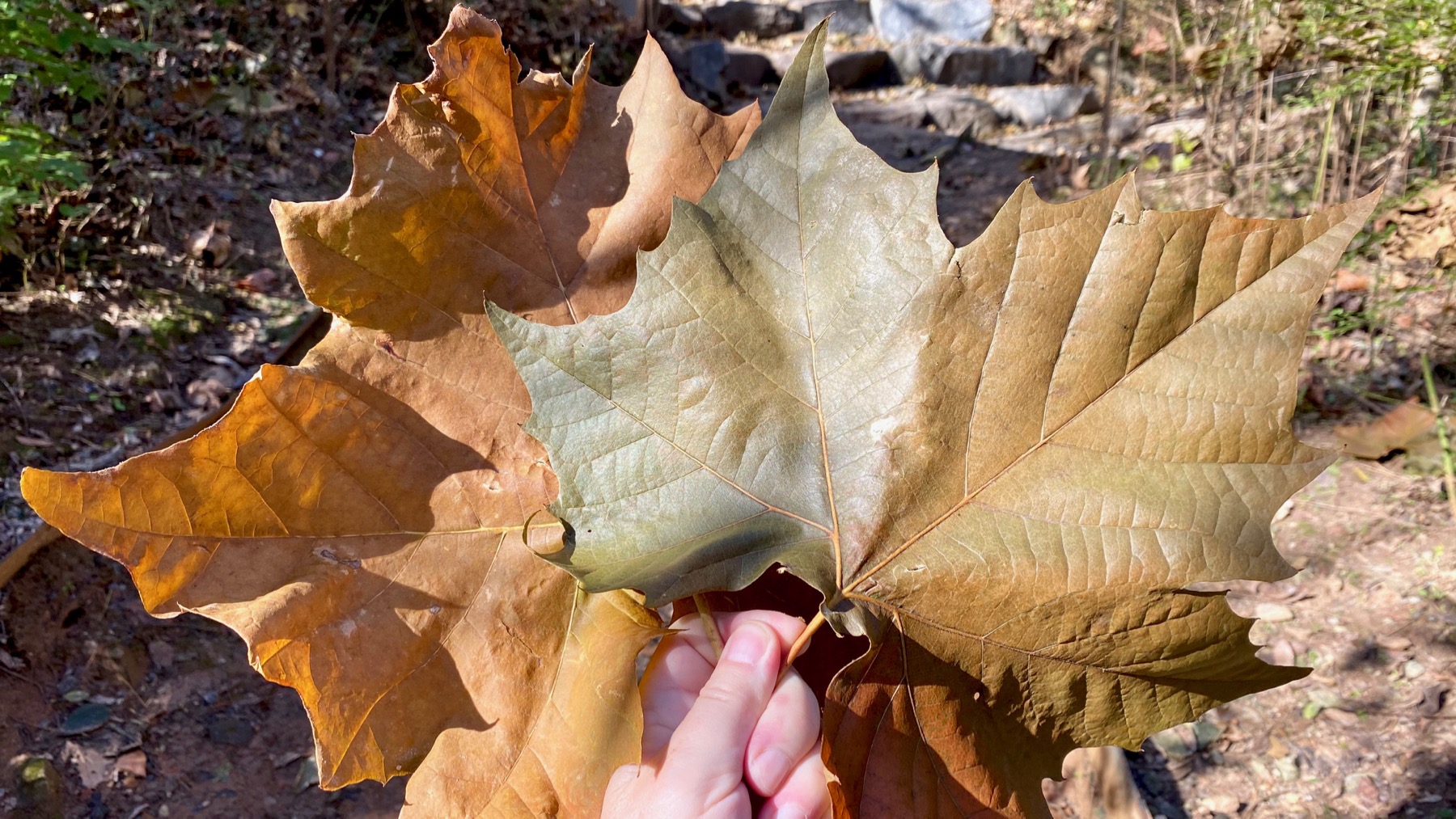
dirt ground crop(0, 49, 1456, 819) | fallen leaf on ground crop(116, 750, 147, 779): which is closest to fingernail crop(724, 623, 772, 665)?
dirt ground crop(0, 49, 1456, 819)

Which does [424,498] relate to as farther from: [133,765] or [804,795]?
[133,765]

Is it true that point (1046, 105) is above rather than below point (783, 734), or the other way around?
below

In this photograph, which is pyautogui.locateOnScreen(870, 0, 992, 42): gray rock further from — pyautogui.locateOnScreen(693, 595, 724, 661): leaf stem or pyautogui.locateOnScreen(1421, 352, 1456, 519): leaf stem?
pyautogui.locateOnScreen(693, 595, 724, 661): leaf stem

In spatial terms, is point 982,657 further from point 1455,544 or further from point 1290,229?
point 1455,544

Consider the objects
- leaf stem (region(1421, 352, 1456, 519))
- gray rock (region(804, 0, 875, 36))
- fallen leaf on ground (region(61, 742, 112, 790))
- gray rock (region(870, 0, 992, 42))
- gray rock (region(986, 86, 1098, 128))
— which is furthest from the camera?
gray rock (region(870, 0, 992, 42))

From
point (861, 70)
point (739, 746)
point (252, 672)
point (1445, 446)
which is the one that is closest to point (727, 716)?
point (739, 746)

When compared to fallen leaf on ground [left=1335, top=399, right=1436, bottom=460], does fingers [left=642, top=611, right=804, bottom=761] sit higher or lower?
higher
